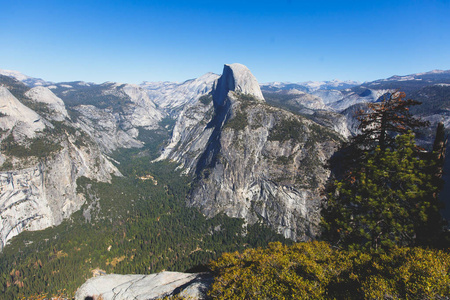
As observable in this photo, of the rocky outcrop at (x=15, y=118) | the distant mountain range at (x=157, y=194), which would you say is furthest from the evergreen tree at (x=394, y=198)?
the rocky outcrop at (x=15, y=118)

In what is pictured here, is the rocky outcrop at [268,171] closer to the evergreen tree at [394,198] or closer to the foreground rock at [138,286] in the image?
the foreground rock at [138,286]

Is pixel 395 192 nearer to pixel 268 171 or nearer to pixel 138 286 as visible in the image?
pixel 138 286

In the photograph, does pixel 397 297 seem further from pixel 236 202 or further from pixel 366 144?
pixel 236 202

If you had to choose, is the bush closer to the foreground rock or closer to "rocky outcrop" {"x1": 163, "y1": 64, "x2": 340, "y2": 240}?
the foreground rock

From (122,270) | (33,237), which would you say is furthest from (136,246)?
(33,237)

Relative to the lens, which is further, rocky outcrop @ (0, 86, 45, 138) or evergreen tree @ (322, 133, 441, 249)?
rocky outcrop @ (0, 86, 45, 138)

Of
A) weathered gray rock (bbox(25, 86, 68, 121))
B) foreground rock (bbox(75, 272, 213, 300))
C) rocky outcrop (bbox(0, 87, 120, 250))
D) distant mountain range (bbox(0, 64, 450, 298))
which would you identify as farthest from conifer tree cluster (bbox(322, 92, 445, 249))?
weathered gray rock (bbox(25, 86, 68, 121))
